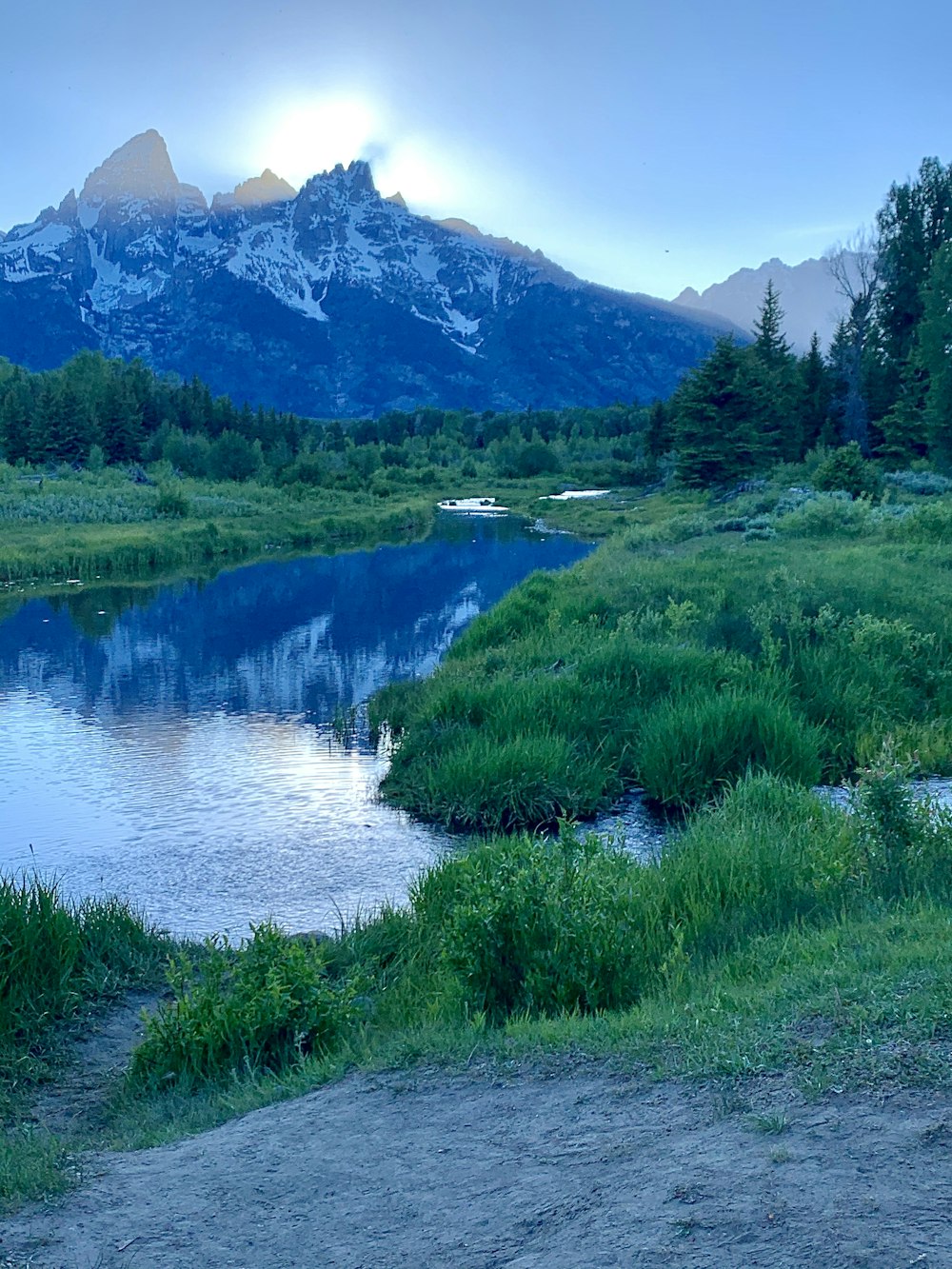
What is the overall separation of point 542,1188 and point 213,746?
14.7 meters

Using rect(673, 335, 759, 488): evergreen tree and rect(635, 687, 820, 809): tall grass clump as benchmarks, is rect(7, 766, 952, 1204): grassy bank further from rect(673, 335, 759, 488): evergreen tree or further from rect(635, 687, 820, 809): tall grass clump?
rect(673, 335, 759, 488): evergreen tree

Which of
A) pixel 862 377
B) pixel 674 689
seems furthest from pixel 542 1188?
pixel 862 377

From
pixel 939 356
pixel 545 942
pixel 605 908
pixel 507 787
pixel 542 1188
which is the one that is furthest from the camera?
pixel 939 356

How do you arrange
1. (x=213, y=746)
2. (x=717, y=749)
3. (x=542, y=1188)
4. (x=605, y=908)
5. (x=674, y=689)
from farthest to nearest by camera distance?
(x=213, y=746) → (x=674, y=689) → (x=717, y=749) → (x=605, y=908) → (x=542, y=1188)

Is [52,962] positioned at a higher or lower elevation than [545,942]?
lower

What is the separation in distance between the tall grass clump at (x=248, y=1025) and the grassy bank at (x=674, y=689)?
6.15 metres

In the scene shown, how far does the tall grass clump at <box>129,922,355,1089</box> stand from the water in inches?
101

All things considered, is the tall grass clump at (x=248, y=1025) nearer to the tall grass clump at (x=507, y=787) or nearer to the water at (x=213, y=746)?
the water at (x=213, y=746)

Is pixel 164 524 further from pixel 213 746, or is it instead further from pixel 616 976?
pixel 616 976

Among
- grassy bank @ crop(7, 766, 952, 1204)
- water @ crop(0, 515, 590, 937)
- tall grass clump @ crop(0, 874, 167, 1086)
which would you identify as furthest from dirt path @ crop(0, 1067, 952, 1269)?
water @ crop(0, 515, 590, 937)

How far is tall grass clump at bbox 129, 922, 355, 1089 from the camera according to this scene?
25.0ft

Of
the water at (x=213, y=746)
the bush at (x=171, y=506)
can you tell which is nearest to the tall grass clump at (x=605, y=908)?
the water at (x=213, y=746)

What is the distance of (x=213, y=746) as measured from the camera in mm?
18953

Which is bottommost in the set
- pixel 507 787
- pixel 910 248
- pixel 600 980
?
pixel 507 787
